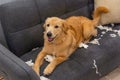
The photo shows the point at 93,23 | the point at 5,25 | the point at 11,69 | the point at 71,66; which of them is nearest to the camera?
the point at 11,69

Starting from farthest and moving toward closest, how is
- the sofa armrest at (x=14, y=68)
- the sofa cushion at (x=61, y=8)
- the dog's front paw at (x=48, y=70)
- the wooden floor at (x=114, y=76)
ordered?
the wooden floor at (x=114, y=76) < the sofa cushion at (x=61, y=8) < the dog's front paw at (x=48, y=70) < the sofa armrest at (x=14, y=68)

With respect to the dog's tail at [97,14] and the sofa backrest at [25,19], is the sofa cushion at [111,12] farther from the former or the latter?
the sofa backrest at [25,19]

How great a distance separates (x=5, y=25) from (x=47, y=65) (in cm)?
50

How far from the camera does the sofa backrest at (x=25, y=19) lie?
Result: 186 cm

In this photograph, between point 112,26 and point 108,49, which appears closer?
point 108,49

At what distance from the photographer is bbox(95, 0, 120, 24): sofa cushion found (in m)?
2.24

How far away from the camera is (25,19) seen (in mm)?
1936

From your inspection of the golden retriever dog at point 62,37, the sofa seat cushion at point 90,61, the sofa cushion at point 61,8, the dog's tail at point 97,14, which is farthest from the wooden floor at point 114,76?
the sofa cushion at point 61,8

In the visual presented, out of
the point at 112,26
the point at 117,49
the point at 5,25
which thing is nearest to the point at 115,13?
the point at 112,26

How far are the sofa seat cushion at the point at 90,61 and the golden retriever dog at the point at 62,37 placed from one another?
0.17ft

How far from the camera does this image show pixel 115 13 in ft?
7.39

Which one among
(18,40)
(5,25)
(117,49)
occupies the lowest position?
(117,49)

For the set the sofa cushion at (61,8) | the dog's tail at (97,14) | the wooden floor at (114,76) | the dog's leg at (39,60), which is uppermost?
the sofa cushion at (61,8)

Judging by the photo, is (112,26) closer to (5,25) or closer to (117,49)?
(117,49)
